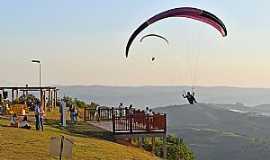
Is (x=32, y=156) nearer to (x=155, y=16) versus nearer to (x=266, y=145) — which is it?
(x=155, y=16)

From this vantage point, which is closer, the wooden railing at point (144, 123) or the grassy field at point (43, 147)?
the grassy field at point (43, 147)

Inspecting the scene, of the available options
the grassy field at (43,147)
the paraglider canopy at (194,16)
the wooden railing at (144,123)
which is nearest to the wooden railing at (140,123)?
the wooden railing at (144,123)

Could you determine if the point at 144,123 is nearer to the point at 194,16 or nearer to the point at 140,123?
the point at 140,123

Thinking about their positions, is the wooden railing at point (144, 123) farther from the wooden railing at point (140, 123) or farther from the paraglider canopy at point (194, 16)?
the paraglider canopy at point (194, 16)

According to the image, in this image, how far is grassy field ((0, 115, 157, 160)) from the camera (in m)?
21.7

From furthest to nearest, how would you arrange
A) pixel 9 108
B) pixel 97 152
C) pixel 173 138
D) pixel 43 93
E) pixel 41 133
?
1. pixel 43 93
2. pixel 173 138
3. pixel 9 108
4. pixel 41 133
5. pixel 97 152

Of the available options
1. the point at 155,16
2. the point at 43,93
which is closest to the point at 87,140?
the point at 155,16

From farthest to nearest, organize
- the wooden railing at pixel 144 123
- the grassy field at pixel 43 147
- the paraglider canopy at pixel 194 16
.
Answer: the wooden railing at pixel 144 123, the paraglider canopy at pixel 194 16, the grassy field at pixel 43 147

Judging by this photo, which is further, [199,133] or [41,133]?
[199,133]

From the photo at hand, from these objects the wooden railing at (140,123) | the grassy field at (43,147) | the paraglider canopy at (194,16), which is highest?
the paraglider canopy at (194,16)

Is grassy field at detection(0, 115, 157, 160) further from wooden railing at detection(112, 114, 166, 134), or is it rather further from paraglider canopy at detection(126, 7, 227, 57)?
paraglider canopy at detection(126, 7, 227, 57)

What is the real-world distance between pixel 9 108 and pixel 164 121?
39.8 ft

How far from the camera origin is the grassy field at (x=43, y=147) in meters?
21.7

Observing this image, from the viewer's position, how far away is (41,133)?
27125mm
